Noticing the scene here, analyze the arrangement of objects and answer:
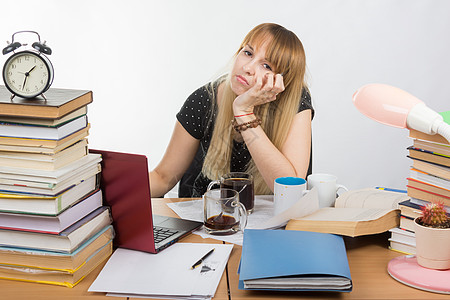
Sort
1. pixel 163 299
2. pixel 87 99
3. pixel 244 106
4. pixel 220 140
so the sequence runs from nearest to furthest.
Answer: pixel 163 299
pixel 87 99
pixel 244 106
pixel 220 140

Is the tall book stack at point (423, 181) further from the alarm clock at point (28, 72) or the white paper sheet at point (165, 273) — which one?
the alarm clock at point (28, 72)

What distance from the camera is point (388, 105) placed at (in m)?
1.05

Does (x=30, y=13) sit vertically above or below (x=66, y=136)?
above

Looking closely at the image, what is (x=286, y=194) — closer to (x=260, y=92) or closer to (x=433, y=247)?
(x=433, y=247)

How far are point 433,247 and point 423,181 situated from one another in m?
0.17

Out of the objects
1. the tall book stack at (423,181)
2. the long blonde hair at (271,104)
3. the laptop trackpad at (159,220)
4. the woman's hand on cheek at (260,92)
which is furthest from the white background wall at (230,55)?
the tall book stack at (423,181)

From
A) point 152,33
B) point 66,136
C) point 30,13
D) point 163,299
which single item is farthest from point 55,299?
point 30,13

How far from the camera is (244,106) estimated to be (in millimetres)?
1854

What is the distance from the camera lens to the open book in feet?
4.13

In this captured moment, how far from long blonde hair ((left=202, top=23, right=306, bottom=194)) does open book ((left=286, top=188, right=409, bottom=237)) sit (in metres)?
0.51

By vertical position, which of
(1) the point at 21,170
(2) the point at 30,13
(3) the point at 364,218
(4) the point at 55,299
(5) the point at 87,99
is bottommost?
(4) the point at 55,299

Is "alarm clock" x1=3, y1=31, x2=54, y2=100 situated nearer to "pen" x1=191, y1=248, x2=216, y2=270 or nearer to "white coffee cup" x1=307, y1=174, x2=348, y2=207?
"pen" x1=191, y1=248, x2=216, y2=270

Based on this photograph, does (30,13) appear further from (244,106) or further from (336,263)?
(336,263)

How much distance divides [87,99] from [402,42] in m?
3.05
